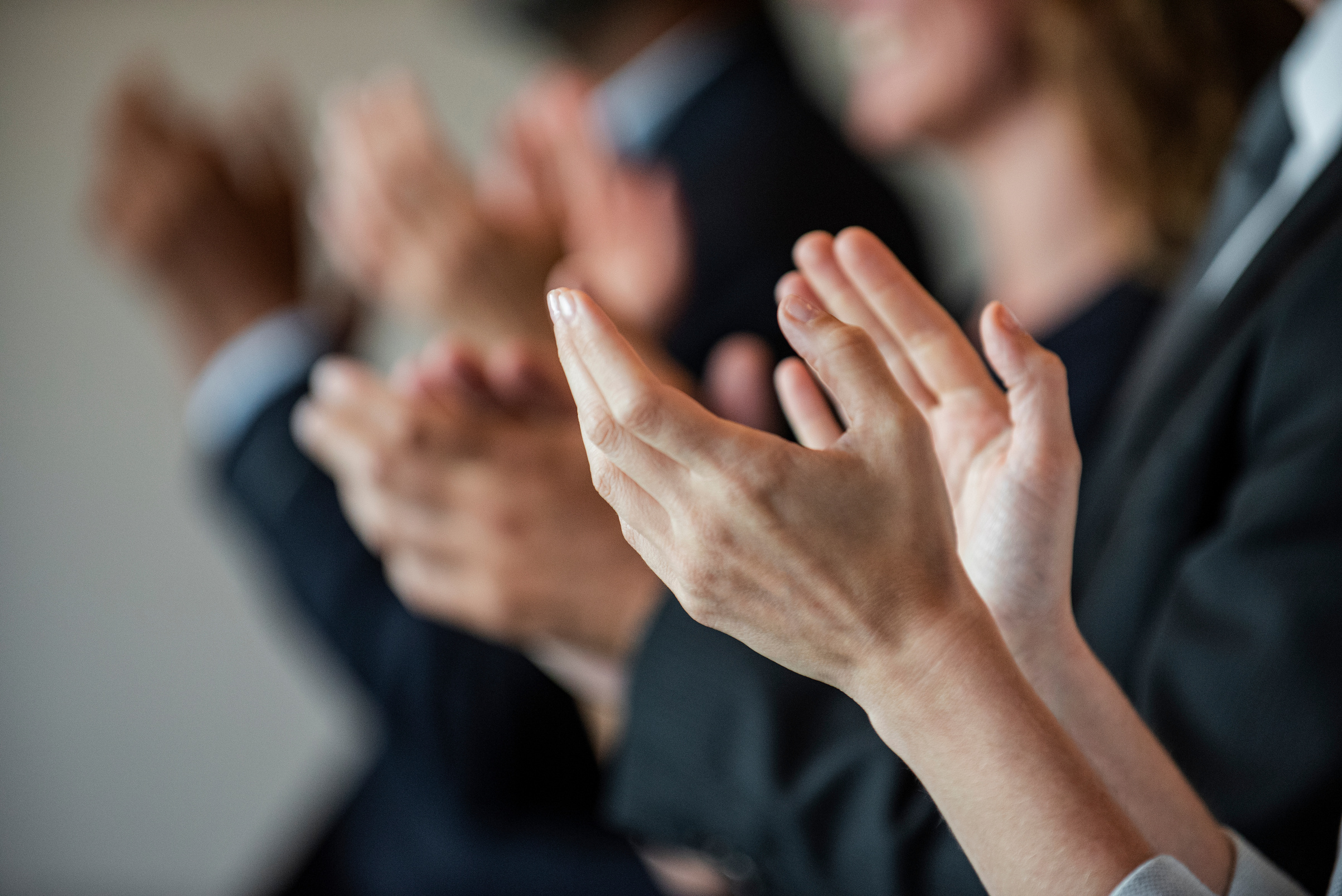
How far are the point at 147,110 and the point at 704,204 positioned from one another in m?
0.45

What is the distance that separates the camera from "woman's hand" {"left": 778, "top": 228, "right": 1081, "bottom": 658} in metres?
0.19

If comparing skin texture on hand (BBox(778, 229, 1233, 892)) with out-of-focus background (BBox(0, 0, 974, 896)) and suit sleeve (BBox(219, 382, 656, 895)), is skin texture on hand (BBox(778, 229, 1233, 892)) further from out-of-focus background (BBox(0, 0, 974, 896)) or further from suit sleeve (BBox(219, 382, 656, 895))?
out-of-focus background (BBox(0, 0, 974, 896))

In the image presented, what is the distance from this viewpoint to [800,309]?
0.17m

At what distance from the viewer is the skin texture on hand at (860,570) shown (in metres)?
0.16

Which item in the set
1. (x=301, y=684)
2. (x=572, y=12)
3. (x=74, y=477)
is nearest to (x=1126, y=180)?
(x=572, y=12)

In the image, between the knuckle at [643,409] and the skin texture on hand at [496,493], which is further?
the skin texture on hand at [496,493]

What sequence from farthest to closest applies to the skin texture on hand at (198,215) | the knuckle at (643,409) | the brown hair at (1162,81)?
1. the skin texture on hand at (198,215)
2. the brown hair at (1162,81)
3. the knuckle at (643,409)

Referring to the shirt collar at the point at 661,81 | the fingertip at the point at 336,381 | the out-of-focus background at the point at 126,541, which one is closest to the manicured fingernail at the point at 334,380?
the fingertip at the point at 336,381

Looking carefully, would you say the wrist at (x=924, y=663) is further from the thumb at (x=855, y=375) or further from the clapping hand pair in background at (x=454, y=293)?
the clapping hand pair in background at (x=454, y=293)

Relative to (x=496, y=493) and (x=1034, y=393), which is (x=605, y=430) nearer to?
(x=1034, y=393)

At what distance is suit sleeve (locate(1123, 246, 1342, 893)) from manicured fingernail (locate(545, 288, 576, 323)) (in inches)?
7.0

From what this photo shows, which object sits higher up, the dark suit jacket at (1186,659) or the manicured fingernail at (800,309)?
the manicured fingernail at (800,309)

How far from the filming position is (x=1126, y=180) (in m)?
0.50

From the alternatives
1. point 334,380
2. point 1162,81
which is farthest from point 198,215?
point 1162,81
